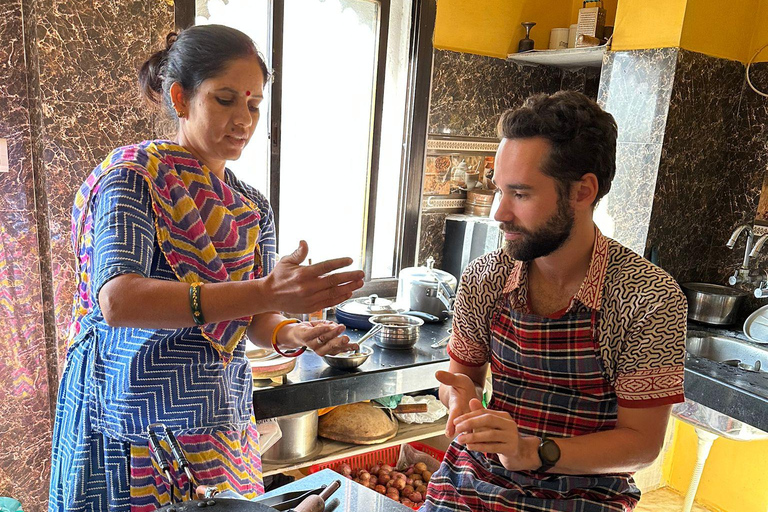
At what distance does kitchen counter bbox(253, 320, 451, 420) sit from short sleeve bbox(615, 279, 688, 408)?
1287 mm

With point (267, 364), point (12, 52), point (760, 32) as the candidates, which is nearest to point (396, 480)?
point (267, 364)

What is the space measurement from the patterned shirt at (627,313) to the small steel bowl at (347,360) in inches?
38.8

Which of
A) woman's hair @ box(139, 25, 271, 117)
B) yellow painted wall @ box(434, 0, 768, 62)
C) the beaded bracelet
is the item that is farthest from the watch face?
yellow painted wall @ box(434, 0, 768, 62)

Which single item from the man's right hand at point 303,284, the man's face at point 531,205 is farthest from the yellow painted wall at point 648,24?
the man's right hand at point 303,284

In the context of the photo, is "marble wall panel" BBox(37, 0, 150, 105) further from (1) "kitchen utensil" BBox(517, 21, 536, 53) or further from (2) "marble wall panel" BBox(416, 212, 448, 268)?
(1) "kitchen utensil" BBox(517, 21, 536, 53)

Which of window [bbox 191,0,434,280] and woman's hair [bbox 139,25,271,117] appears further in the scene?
window [bbox 191,0,434,280]

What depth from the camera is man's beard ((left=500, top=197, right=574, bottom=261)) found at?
1301mm

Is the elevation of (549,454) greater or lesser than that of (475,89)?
lesser

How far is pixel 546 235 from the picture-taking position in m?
1.30

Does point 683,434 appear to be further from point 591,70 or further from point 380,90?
point 380,90

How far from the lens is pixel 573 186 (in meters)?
1.30

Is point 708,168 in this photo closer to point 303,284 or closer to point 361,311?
point 361,311

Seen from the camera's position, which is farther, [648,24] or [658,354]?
[648,24]

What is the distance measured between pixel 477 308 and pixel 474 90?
2.13 m
